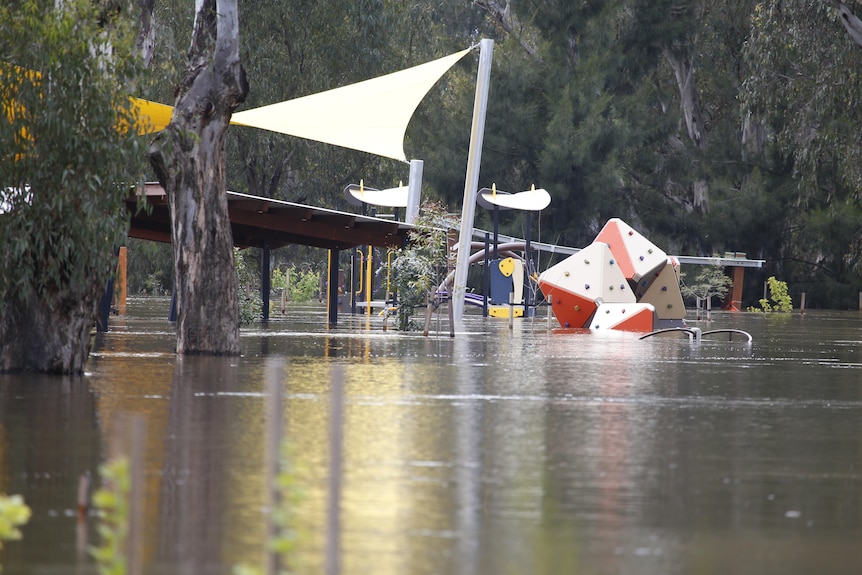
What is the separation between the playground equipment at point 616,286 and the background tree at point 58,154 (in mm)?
19427

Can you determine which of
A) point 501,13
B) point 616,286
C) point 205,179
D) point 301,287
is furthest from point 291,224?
point 501,13

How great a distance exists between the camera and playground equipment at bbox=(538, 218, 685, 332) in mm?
34250

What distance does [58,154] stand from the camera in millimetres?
15062

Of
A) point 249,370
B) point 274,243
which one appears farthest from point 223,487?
point 274,243

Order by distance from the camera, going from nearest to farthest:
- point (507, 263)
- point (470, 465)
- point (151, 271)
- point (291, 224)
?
point (470, 465)
point (291, 224)
point (507, 263)
point (151, 271)

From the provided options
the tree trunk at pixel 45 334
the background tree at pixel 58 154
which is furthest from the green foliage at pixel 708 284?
the background tree at pixel 58 154

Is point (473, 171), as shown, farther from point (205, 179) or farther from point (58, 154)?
point (58, 154)

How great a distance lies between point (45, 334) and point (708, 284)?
40300 millimetres

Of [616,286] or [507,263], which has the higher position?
[507,263]

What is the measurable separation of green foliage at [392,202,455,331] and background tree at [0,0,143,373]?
13.9 meters

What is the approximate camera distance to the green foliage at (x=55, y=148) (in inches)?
587

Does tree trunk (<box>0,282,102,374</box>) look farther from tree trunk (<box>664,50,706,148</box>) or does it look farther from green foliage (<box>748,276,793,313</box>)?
tree trunk (<box>664,50,706,148</box>)

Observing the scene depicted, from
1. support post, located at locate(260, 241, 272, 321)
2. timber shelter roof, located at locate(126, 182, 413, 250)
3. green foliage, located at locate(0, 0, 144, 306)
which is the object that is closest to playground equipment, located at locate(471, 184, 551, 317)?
support post, located at locate(260, 241, 272, 321)

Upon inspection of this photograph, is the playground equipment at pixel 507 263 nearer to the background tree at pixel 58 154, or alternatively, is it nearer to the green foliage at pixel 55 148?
the background tree at pixel 58 154
